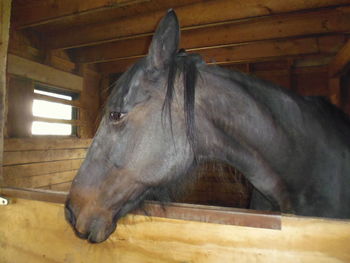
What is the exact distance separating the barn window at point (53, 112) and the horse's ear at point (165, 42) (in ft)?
9.68

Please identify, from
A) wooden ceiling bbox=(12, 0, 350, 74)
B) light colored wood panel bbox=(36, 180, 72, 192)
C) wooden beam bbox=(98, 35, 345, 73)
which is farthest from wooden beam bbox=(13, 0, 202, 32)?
light colored wood panel bbox=(36, 180, 72, 192)

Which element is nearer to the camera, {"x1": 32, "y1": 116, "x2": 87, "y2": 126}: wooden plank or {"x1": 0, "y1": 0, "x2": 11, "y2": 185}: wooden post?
{"x1": 0, "y1": 0, "x2": 11, "y2": 185}: wooden post

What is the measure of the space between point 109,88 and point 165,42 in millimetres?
2423

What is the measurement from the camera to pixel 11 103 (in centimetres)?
306

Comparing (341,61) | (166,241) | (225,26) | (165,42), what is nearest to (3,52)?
(165,42)

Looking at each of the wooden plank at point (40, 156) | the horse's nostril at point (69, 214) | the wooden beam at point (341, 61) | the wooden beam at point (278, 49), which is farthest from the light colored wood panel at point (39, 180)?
the wooden beam at point (341, 61)

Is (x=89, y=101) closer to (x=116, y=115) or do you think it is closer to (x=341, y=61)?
(x=116, y=115)

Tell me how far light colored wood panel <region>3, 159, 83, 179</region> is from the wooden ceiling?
1777 millimetres

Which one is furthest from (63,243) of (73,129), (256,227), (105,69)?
(105,69)

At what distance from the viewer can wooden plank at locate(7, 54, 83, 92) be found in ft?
10.1

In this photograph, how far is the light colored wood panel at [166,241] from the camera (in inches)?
26.6

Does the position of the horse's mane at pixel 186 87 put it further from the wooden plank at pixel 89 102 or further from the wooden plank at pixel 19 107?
the wooden plank at pixel 89 102

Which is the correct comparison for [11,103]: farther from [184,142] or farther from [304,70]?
[304,70]

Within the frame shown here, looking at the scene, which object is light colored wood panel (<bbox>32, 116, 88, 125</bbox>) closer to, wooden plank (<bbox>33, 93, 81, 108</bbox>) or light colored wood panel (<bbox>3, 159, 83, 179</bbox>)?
wooden plank (<bbox>33, 93, 81, 108</bbox>)
